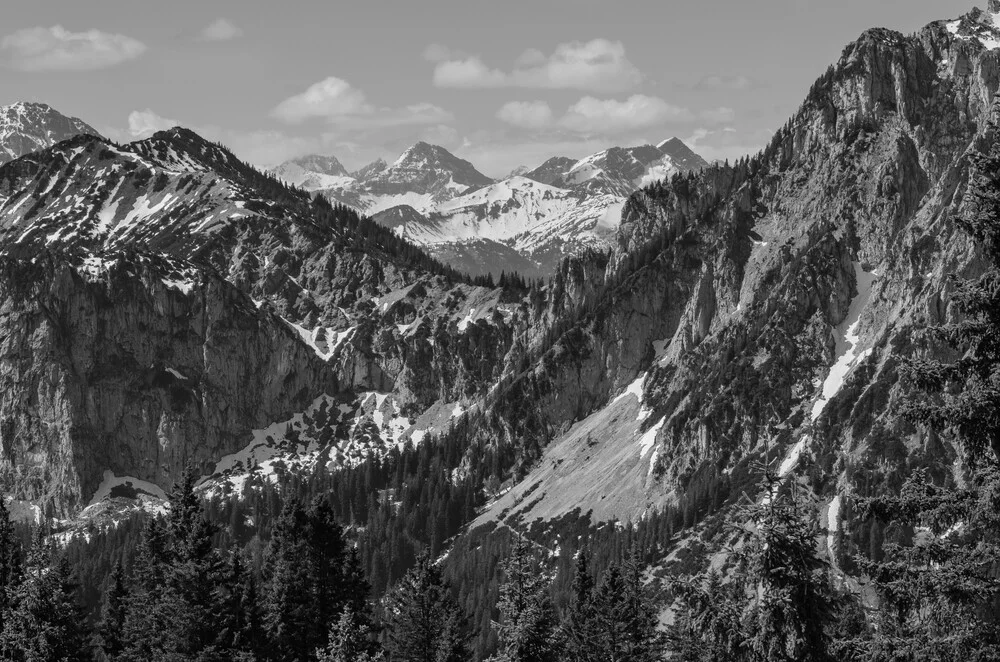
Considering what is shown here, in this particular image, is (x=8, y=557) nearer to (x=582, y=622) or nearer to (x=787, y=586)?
(x=582, y=622)

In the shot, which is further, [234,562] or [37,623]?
[234,562]

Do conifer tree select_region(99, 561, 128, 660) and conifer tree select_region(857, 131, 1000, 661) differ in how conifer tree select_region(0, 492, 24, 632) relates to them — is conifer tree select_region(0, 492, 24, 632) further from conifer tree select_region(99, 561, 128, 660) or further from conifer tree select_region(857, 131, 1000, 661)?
conifer tree select_region(857, 131, 1000, 661)

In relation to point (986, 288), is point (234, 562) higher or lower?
lower

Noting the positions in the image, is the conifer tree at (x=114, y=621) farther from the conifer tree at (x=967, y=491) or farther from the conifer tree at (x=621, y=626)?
the conifer tree at (x=967, y=491)

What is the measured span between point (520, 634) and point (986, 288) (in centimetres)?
2962

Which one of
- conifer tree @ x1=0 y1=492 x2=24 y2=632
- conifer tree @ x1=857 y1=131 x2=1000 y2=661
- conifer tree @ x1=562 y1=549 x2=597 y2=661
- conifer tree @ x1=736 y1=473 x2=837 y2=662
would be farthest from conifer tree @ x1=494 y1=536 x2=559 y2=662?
conifer tree @ x1=0 y1=492 x2=24 y2=632

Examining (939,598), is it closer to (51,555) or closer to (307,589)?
(307,589)

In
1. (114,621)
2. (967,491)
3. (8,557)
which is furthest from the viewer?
(114,621)

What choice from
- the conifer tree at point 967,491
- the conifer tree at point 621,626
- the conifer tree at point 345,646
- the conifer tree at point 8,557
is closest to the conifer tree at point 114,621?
the conifer tree at point 8,557

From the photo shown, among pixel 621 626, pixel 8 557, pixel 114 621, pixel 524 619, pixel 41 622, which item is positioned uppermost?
pixel 8 557

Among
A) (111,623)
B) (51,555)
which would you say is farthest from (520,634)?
(111,623)

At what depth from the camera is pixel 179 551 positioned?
6712 centimetres

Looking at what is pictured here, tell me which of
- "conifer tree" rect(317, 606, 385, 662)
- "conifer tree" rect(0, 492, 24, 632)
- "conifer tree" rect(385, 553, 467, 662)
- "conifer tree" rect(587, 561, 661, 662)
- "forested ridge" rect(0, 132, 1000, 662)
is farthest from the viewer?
"conifer tree" rect(385, 553, 467, 662)

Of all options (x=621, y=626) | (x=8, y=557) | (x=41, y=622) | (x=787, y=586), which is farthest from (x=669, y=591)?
(x=8, y=557)
